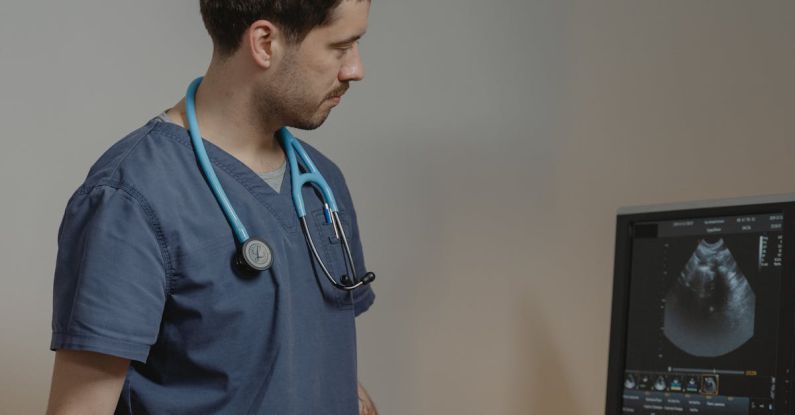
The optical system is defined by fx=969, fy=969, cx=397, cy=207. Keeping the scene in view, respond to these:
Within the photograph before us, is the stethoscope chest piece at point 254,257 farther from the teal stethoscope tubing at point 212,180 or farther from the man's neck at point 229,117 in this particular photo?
the man's neck at point 229,117

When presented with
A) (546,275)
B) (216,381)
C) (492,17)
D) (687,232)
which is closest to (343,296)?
(216,381)

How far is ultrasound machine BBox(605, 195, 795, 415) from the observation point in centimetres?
128

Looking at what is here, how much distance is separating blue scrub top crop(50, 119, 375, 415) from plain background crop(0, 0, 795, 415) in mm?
538

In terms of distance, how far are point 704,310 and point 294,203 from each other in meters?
0.60

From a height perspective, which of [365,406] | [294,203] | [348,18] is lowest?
[365,406]

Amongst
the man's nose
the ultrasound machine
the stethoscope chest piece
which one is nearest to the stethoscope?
the stethoscope chest piece

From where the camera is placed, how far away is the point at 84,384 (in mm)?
993

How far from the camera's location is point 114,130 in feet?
5.28

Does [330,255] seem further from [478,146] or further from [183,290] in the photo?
[478,146]

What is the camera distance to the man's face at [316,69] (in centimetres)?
111

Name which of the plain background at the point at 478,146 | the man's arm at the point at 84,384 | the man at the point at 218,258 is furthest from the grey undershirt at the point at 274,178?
the plain background at the point at 478,146

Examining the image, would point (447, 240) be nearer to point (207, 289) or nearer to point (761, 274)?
point (761, 274)

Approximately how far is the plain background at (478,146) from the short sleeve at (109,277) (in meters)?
0.58

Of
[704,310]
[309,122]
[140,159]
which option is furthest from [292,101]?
[704,310]
